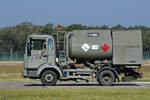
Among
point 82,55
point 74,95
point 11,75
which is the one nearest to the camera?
point 74,95

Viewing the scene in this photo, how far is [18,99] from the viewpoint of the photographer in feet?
52.7

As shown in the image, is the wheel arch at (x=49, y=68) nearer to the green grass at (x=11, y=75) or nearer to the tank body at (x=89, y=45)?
the tank body at (x=89, y=45)

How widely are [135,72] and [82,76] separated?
329 cm

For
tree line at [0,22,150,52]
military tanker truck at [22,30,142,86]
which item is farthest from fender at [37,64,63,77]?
tree line at [0,22,150,52]

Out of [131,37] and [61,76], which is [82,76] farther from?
[131,37]

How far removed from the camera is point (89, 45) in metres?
22.6

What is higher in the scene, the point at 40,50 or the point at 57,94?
the point at 40,50

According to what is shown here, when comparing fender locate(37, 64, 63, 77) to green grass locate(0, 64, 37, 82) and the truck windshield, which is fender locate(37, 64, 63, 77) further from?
green grass locate(0, 64, 37, 82)

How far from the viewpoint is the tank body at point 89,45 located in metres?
22.5

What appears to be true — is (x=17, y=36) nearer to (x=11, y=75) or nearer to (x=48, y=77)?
(x=11, y=75)

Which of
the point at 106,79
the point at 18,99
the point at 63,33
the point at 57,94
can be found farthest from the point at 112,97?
the point at 63,33

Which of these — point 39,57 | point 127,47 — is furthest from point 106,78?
point 39,57

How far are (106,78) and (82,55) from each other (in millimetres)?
2009

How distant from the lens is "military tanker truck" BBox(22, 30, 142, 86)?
2261 centimetres
